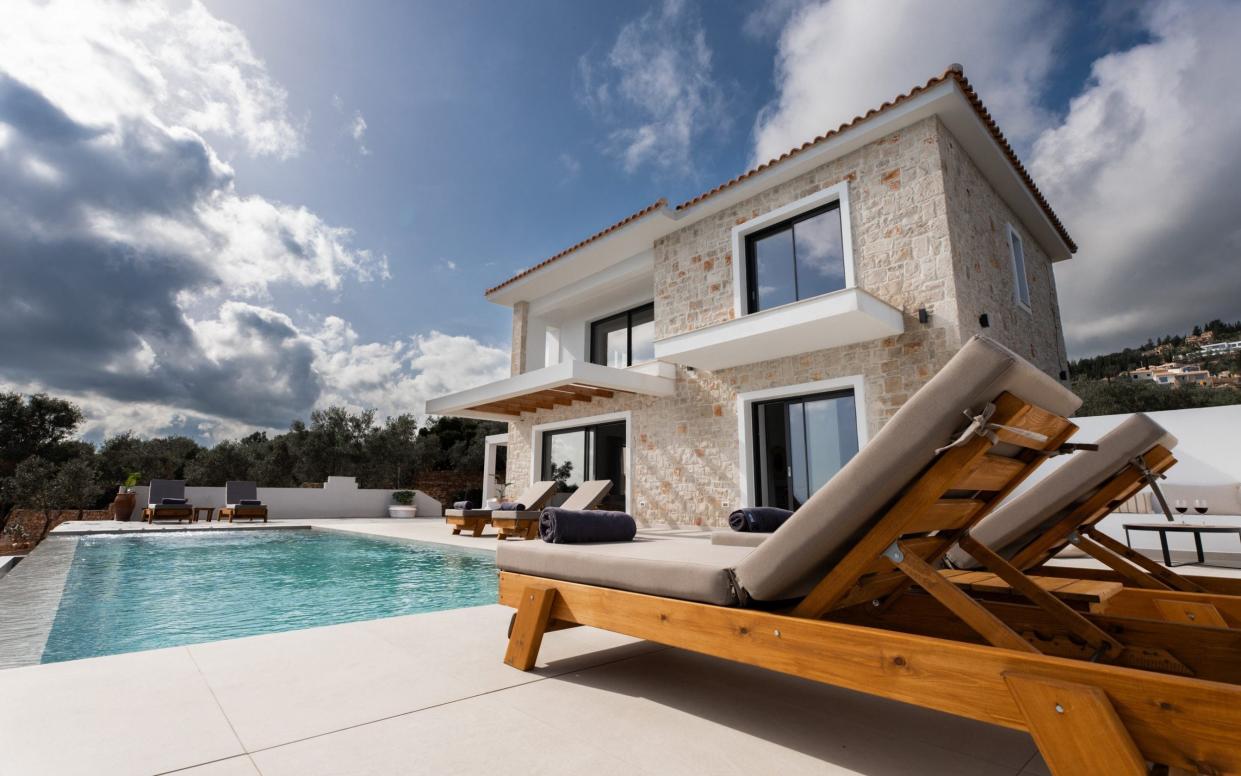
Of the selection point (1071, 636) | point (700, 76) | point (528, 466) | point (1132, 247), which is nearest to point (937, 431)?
point (1071, 636)

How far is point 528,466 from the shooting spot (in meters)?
14.1

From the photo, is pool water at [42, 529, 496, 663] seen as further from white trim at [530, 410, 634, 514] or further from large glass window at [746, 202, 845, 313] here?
large glass window at [746, 202, 845, 313]

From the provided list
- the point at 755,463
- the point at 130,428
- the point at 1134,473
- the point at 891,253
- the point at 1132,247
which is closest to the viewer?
the point at 1134,473

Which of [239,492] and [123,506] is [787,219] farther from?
[123,506]

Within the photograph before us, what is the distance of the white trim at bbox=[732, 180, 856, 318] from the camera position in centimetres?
865

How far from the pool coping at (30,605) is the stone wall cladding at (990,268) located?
9337mm

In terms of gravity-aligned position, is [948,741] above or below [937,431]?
below

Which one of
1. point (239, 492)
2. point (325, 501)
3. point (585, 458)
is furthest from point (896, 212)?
point (325, 501)

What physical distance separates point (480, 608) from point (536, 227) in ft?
42.1

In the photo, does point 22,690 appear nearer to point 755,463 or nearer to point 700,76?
point 755,463

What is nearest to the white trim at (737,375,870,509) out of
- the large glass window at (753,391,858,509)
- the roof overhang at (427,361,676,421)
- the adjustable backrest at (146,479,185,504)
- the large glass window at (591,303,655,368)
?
the large glass window at (753,391,858,509)

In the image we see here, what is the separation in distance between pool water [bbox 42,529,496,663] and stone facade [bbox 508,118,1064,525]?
4.42 m

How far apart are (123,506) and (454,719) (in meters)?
17.6

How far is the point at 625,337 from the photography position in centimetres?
1348
